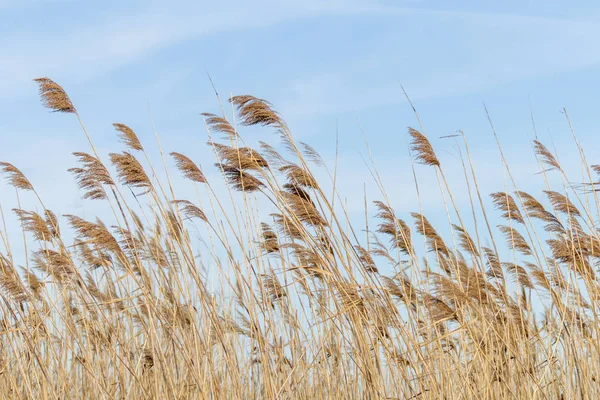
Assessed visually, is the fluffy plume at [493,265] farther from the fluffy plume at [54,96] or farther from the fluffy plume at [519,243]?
the fluffy plume at [54,96]

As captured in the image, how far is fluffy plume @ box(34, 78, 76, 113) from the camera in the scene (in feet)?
12.6

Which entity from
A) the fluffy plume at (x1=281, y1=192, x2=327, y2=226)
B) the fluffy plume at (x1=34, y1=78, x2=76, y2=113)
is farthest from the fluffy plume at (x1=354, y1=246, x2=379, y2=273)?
the fluffy plume at (x1=34, y1=78, x2=76, y2=113)

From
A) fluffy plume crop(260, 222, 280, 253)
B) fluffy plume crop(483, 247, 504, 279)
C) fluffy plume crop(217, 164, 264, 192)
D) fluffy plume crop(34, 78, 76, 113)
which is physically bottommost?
fluffy plume crop(483, 247, 504, 279)

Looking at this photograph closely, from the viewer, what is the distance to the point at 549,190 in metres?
4.54

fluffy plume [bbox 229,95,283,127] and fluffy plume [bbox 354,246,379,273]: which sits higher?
fluffy plume [bbox 229,95,283,127]

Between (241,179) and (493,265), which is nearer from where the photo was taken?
(241,179)

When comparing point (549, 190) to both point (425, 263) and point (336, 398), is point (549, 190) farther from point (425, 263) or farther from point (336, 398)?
point (336, 398)

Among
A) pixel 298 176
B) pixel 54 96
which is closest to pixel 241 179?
pixel 298 176

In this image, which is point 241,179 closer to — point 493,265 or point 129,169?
point 129,169

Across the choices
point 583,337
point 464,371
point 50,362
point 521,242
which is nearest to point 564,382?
point 583,337

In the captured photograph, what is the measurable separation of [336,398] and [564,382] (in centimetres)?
130

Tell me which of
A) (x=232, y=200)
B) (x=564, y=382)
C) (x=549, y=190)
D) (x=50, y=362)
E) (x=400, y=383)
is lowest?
(x=564, y=382)

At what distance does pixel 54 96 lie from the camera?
384cm

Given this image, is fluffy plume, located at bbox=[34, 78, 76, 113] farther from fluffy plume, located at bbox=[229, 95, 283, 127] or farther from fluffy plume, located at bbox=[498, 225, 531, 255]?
fluffy plume, located at bbox=[498, 225, 531, 255]
